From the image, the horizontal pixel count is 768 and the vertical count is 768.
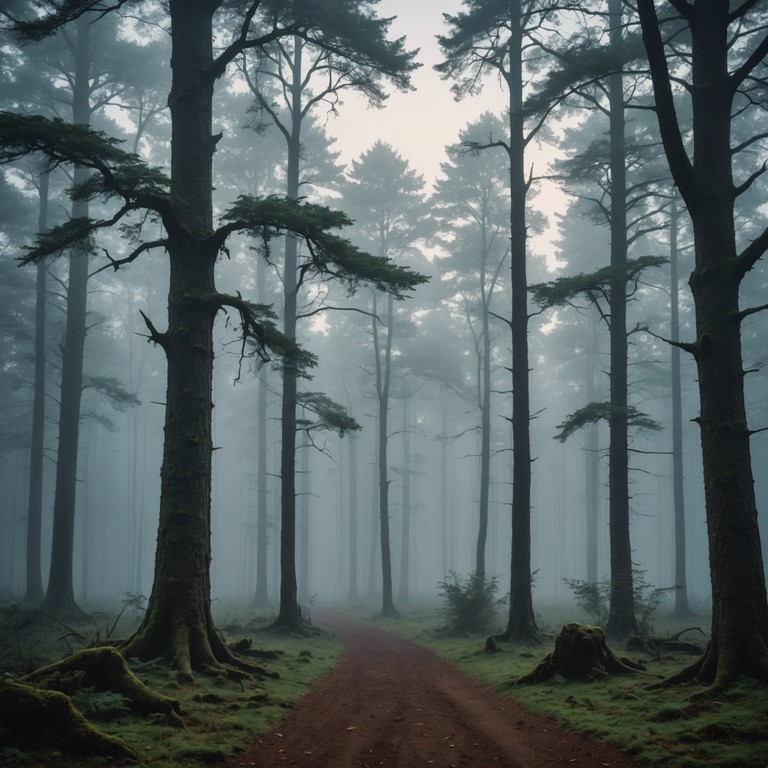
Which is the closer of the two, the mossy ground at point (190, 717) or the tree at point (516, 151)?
the mossy ground at point (190, 717)

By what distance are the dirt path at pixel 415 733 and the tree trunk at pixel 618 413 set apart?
597 centimetres

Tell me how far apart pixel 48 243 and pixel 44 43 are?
1698 cm

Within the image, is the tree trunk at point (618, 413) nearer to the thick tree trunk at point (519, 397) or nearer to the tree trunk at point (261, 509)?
the thick tree trunk at point (519, 397)

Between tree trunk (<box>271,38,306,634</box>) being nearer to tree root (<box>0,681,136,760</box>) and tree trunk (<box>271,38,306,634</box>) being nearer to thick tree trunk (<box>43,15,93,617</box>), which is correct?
thick tree trunk (<box>43,15,93,617</box>)

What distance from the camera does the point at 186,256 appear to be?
10328 mm

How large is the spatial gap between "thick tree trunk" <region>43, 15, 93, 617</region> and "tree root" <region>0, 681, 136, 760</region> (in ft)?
44.8

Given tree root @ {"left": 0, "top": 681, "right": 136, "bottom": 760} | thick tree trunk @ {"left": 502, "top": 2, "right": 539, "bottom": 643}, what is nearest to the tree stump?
thick tree trunk @ {"left": 502, "top": 2, "right": 539, "bottom": 643}

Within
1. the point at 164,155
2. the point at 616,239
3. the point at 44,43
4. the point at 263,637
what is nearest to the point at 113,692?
the point at 263,637

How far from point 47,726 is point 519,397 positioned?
1259 centimetres

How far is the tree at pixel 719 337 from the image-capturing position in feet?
24.2

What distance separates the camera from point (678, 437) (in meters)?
26.4

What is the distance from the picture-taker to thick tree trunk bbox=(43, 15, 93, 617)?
18.1 metres

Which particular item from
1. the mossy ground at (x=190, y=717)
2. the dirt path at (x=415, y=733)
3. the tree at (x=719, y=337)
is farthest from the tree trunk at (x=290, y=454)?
the tree at (x=719, y=337)

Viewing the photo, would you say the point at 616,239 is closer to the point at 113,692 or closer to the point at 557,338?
the point at 113,692
